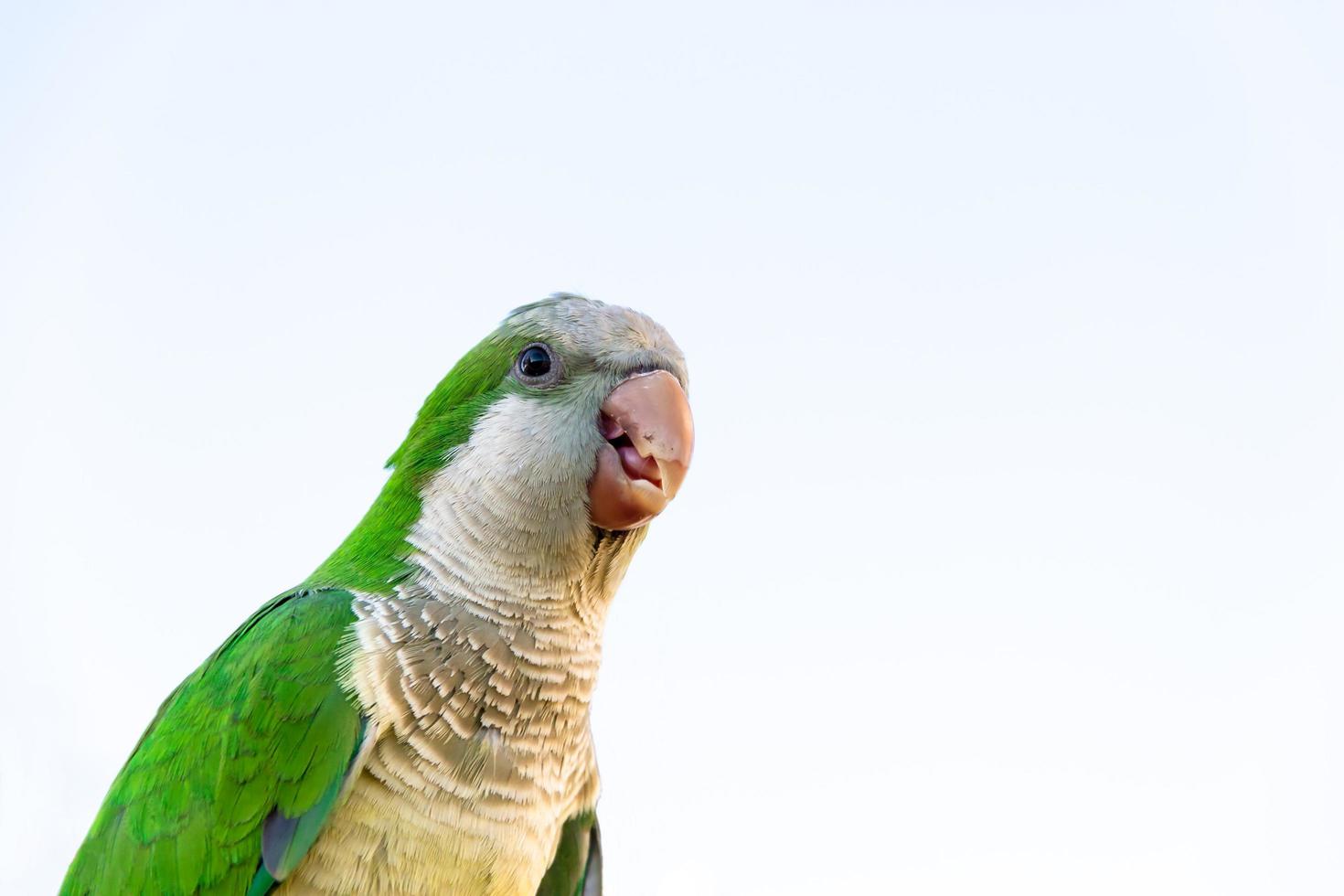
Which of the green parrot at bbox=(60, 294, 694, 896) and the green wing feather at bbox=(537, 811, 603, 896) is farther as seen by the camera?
the green wing feather at bbox=(537, 811, 603, 896)

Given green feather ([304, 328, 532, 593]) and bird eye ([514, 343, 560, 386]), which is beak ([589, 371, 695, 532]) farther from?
green feather ([304, 328, 532, 593])

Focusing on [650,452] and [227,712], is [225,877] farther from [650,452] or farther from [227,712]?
[650,452]

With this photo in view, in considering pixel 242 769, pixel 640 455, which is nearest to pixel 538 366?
pixel 640 455

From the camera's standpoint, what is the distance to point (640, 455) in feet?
10.6

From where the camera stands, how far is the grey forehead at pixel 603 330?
3.36 meters

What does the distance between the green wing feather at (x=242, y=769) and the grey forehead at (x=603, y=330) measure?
1.00 meters

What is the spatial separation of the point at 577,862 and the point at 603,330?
5.65ft

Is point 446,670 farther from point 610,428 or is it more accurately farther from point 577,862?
point 577,862

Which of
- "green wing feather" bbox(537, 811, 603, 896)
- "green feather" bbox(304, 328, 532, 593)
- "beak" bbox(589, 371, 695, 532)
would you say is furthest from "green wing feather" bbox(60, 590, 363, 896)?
"green wing feather" bbox(537, 811, 603, 896)

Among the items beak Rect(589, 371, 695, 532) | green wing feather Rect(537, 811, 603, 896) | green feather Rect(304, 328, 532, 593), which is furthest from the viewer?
green wing feather Rect(537, 811, 603, 896)

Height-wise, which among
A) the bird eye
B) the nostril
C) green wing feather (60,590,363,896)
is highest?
the bird eye

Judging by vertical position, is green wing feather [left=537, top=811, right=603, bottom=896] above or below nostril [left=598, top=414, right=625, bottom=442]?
below

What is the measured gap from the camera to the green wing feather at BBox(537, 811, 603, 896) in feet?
11.8

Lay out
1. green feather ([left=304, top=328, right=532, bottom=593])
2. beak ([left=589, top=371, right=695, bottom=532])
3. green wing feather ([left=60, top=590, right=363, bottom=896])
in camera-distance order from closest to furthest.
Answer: green wing feather ([left=60, top=590, right=363, bottom=896]), beak ([left=589, top=371, right=695, bottom=532]), green feather ([left=304, top=328, right=532, bottom=593])
